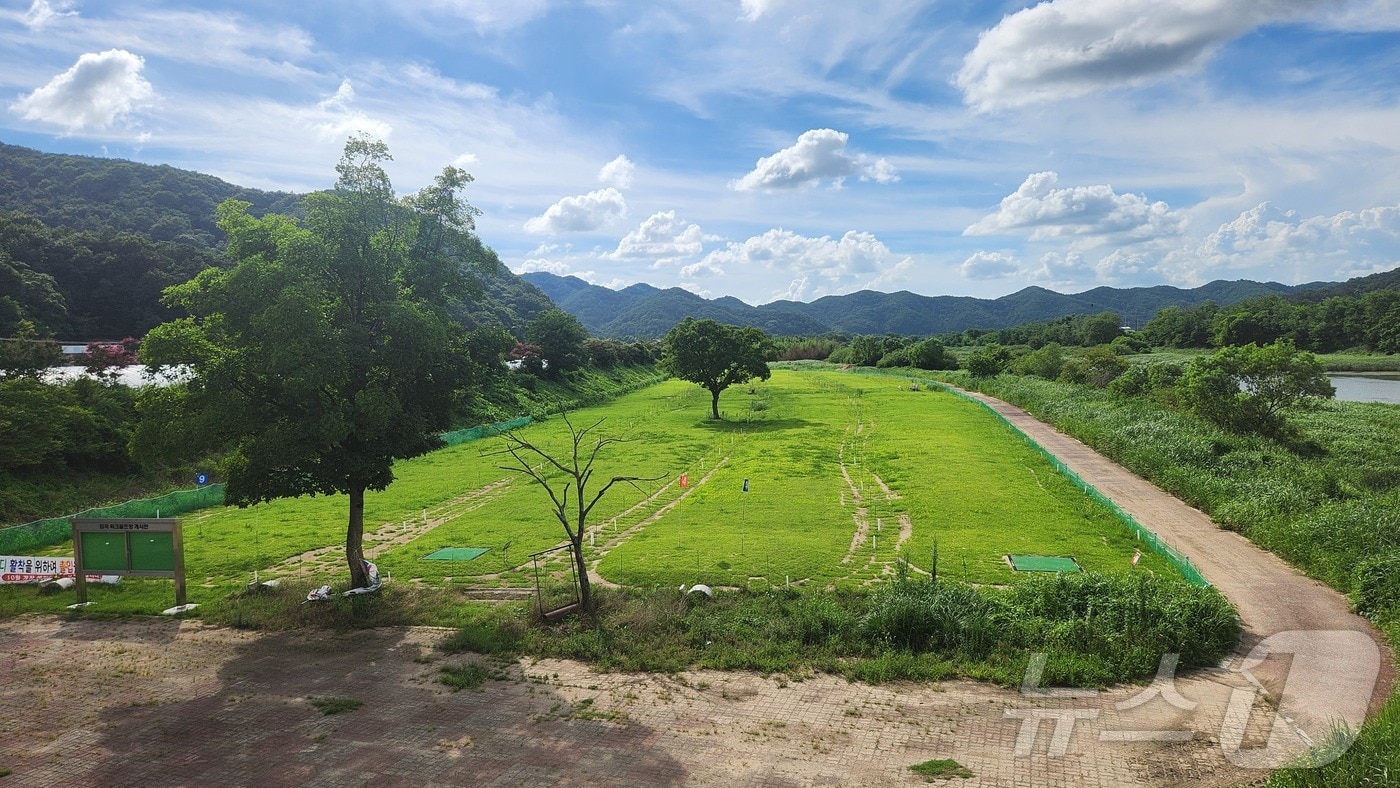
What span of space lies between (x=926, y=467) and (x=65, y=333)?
2427 inches

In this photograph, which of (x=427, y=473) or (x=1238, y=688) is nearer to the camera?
(x=1238, y=688)

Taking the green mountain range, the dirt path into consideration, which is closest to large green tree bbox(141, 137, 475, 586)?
the green mountain range

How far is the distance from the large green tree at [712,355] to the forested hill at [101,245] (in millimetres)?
14325

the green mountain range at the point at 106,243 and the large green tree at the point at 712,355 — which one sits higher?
the green mountain range at the point at 106,243

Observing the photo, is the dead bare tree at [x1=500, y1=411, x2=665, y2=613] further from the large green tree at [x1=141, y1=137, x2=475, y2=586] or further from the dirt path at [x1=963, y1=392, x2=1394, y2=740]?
the dirt path at [x1=963, y1=392, x2=1394, y2=740]

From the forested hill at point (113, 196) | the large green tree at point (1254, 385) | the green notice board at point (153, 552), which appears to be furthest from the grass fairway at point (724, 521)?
the forested hill at point (113, 196)

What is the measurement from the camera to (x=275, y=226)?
16.7 m

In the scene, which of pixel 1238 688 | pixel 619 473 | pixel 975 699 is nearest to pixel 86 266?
pixel 619 473

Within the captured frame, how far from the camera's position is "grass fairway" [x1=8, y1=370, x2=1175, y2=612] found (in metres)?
19.2

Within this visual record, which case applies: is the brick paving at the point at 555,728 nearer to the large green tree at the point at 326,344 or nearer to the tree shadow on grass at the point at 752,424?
the large green tree at the point at 326,344

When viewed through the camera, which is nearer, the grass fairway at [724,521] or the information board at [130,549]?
the information board at [130,549]

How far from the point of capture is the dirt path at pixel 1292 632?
36.4 ft

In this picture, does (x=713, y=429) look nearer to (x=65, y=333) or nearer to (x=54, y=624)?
(x=54, y=624)

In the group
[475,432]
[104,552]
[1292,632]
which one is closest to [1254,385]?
[1292,632]
